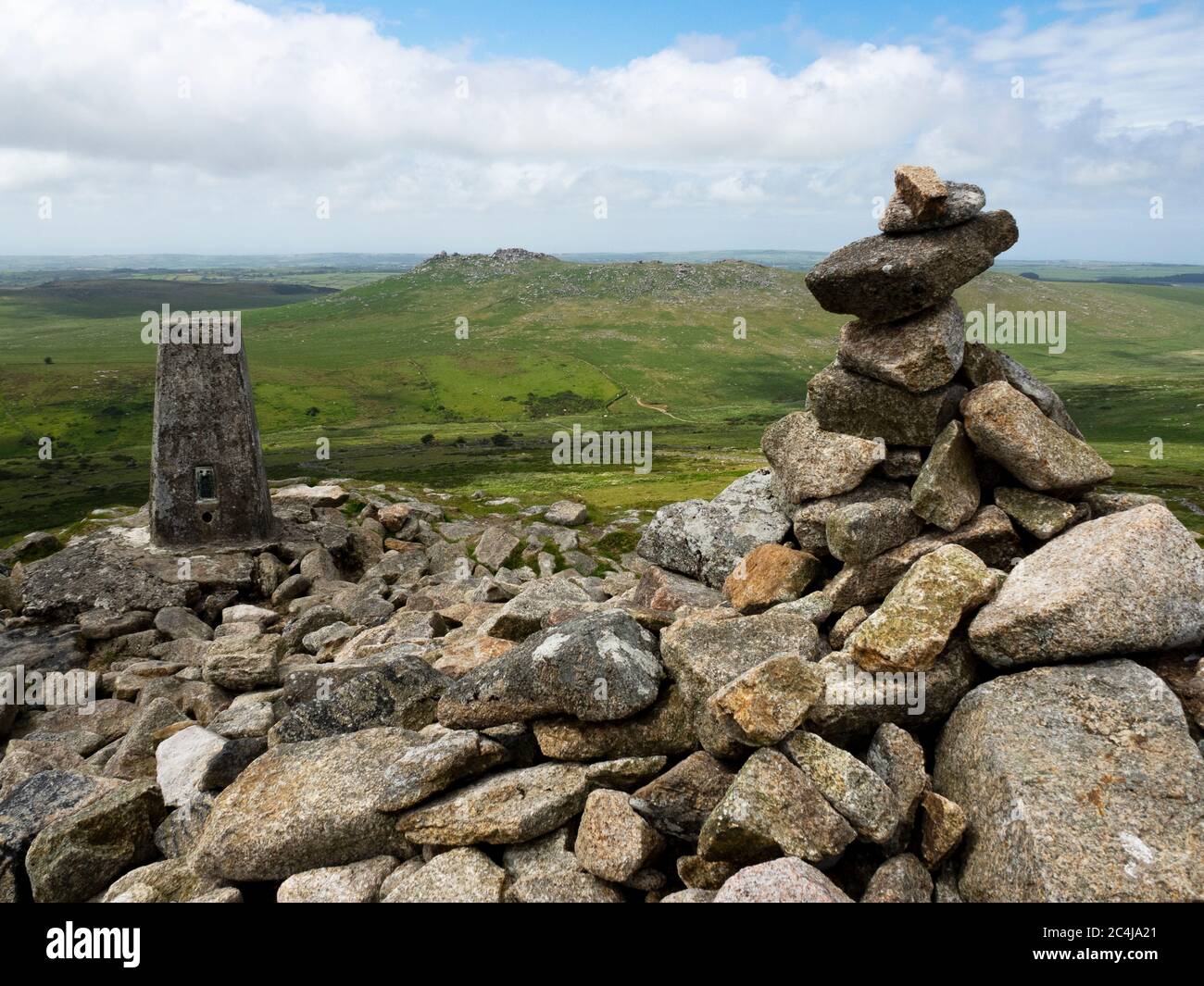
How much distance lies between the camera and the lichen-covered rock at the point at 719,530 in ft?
62.0

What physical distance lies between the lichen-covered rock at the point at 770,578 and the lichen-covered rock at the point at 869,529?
1036 millimetres

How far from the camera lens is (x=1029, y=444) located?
47.3 feet

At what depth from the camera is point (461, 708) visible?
13062mm

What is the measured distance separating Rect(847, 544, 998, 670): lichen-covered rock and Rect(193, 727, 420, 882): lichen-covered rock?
727cm

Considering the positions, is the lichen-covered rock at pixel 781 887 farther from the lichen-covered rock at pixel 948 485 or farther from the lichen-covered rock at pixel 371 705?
the lichen-covered rock at pixel 948 485

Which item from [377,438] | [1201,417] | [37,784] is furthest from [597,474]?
[1201,417]

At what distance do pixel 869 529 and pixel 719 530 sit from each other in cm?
512

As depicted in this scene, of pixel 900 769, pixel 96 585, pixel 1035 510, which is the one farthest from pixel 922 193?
pixel 96 585

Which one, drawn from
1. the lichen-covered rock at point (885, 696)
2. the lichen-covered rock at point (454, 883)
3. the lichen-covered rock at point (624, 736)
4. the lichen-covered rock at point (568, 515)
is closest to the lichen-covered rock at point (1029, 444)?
the lichen-covered rock at point (885, 696)

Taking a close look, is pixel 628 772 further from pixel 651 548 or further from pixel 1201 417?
pixel 1201 417

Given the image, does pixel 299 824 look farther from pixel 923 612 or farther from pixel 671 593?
pixel 671 593

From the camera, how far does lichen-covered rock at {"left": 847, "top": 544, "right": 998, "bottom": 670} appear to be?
1170 centimetres

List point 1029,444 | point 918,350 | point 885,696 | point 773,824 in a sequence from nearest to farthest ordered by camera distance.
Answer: point 773,824
point 885,696
point 1029,444
point 918,350
